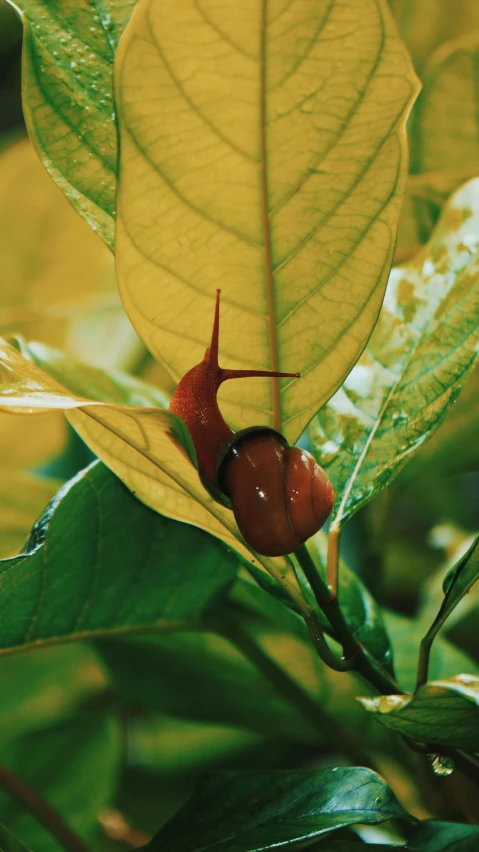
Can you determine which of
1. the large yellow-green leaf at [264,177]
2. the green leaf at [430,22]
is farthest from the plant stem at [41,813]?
the green leaf at [430,22]

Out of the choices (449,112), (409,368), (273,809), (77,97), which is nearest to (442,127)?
(449,112)

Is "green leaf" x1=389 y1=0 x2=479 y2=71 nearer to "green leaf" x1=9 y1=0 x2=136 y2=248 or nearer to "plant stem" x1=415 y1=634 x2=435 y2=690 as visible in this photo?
"green leaf" x1=9 y1=0 x2=136 y2=248

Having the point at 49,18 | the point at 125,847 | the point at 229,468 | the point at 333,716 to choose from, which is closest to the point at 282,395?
the point at 229,468

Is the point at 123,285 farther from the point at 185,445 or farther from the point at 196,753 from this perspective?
the point at 196,753

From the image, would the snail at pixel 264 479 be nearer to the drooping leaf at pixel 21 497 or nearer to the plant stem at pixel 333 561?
the plant stem at pixel 333 561

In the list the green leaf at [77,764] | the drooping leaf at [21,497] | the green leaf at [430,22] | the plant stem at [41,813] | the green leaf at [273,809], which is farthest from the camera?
the green leaf at [430,22]

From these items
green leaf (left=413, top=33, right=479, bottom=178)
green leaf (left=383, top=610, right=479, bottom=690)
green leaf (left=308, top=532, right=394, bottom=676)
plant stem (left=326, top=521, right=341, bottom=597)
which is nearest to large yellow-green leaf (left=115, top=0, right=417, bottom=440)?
plant stem (left=326, top=521, right=341, bottom=597)

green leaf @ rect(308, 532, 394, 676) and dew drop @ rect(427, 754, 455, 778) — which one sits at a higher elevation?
green leaf @ rect(308, 532, 394, 676)
